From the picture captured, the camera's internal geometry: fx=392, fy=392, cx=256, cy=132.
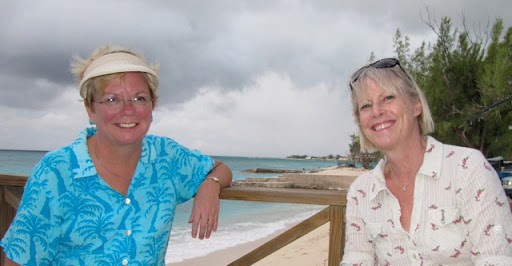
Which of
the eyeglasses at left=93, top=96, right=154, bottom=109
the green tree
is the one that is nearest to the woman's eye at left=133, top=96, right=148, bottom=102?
the eyeglasses at left=93, top=96, right=154, bottom=109

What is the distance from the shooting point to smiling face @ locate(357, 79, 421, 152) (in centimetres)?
169

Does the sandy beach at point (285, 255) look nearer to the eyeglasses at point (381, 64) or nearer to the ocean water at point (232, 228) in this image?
the ocean water at point (232, 228)

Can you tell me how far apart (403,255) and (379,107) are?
0.64 metres

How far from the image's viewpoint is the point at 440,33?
52.9 ft

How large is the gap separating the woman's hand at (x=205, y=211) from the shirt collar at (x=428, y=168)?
0.74m

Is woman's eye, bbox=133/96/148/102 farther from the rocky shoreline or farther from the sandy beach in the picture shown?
the rocky shoreline

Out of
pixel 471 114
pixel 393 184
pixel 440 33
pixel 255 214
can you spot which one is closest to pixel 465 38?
pixel 440 33

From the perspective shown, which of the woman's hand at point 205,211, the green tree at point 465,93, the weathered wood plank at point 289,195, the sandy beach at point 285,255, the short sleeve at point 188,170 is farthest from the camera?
the green tree at point 465,93

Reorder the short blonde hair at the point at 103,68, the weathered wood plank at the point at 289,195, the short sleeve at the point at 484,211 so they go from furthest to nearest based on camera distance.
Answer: the weathered wood plank at the point at 289,195
the short blonde hair at the point at 103,68
the short sleeve at the point at 484,211

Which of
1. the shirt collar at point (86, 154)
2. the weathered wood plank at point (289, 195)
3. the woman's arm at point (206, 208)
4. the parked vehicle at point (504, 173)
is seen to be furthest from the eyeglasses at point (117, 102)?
the parked vehicle at point (504, 173)

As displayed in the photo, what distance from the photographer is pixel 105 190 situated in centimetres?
170

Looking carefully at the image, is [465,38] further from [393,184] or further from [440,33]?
[393,184]

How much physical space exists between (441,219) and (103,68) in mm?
1514

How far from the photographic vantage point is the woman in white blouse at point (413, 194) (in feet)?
4.99
